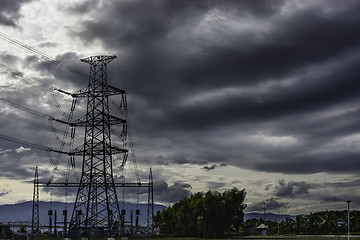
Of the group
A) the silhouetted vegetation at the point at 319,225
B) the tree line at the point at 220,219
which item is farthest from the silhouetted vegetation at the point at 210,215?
the silhouetted vegetation at the point at 319,225

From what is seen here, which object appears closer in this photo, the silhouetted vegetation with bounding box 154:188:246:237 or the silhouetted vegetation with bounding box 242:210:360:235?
the silhouetted vegetation with bounding box 154:188:246:237

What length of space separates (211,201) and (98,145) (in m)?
52.1

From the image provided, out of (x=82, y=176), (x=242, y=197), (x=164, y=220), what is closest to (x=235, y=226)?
(x=242, y=197)

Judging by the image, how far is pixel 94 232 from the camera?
89.0 meters

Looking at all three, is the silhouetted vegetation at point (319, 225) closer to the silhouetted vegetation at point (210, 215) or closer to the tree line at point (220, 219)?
the tree line at point (220, 219)

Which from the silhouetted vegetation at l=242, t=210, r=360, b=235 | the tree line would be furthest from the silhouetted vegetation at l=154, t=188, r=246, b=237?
the silhouetted vegetation at l=242, t=210, r=360, b=235

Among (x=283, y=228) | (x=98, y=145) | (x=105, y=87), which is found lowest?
(x=283, y=228)

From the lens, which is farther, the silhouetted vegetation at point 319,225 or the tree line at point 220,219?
the silhouetted vegetation at point 319,225

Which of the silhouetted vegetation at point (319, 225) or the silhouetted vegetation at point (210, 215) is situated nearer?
the silhouetted vegetation at point (210, 215)

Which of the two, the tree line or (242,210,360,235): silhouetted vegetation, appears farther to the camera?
(242,210,360,235): silhouetted vegetation

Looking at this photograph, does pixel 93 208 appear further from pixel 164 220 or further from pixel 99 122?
pixel 164 220

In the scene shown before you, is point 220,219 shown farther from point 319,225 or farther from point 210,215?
point 319,225

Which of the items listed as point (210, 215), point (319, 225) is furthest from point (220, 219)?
point (319, 225)

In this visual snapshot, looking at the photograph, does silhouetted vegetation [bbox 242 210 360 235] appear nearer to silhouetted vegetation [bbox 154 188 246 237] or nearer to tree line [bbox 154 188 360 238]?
tree line [bbox 154 188 360 238]
